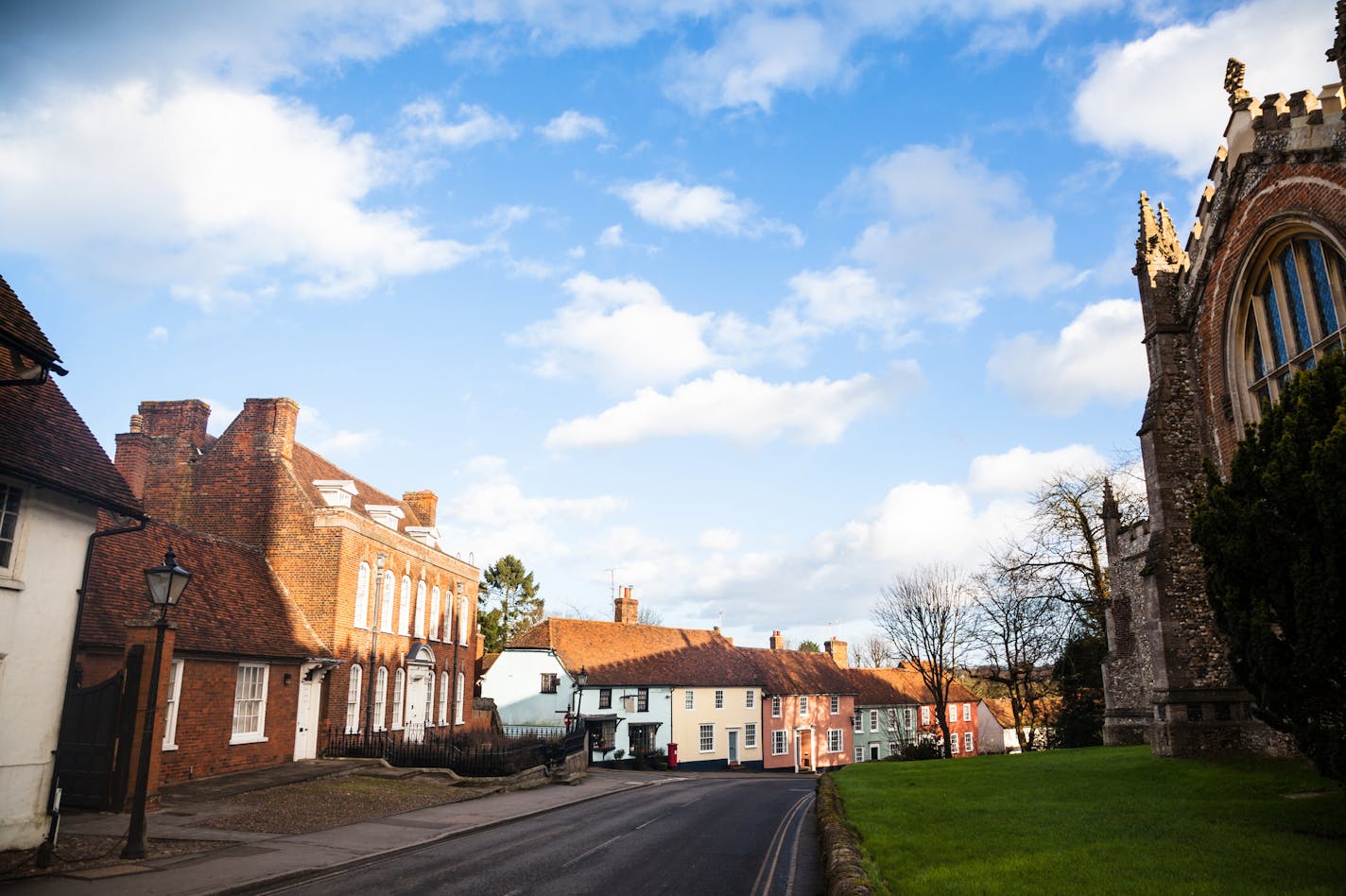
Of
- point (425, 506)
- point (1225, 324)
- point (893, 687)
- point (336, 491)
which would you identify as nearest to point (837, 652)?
point (893, 687)

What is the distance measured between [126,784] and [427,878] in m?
8.52

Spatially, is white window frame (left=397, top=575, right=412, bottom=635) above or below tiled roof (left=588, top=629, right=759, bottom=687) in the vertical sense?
above

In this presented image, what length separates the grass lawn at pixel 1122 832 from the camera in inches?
344

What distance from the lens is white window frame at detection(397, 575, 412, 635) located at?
110 ft

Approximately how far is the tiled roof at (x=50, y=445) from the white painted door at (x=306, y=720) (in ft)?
40.7

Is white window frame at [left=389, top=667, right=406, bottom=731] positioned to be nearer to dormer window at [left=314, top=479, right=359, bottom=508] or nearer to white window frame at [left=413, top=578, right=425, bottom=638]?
white window frame at [left=413, top=578, right=425, bottom=638]

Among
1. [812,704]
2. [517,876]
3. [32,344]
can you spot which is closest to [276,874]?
[517,876]

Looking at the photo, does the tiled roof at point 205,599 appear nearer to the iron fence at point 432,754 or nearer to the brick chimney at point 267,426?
the iron fence at point 432,754

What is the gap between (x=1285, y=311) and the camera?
17.1m

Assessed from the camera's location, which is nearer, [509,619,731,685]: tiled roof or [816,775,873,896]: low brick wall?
[816,775,873,896]: low brick wall

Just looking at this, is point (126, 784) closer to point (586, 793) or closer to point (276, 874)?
point (276, 874)

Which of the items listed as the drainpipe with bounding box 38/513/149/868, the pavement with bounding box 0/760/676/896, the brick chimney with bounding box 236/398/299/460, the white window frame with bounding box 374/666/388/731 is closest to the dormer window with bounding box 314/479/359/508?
the brick chimney with bounding box 236/398/299/460

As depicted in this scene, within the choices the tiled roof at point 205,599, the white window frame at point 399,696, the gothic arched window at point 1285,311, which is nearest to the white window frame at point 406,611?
the white window frame at point 399,696

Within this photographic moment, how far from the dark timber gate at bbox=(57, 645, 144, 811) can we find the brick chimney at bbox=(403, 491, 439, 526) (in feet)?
92.6
